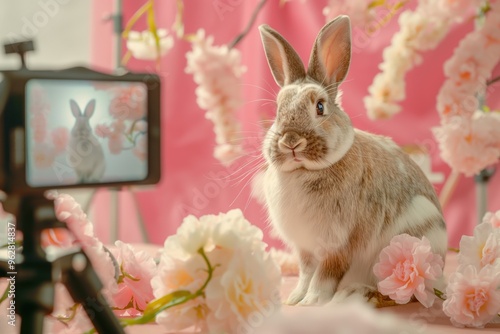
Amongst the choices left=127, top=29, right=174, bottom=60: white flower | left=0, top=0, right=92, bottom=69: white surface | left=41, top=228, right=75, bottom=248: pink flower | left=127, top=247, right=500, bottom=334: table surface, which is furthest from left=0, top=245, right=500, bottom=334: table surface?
left=0, top=0, right=92, bottom=69: white surface

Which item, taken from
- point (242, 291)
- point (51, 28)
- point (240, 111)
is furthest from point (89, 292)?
point (51, 28)

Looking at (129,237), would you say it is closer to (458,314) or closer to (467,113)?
(467,113)

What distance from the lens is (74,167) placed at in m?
0.60

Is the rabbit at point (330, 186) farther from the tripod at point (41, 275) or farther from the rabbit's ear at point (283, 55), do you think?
the tripod at point (41, 275)

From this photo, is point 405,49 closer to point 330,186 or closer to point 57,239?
point 330,186

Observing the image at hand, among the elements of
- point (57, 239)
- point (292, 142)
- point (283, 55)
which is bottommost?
point (57, 239)

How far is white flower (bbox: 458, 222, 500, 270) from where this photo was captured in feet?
2.81

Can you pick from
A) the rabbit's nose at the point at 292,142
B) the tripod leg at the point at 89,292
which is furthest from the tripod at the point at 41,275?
the rabbit's nose at the point at 292,142

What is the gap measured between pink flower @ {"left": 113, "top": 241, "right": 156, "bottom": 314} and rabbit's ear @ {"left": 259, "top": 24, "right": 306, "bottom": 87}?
296 mm

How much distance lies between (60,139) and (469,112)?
0.88 metres

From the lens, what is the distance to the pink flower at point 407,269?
857 mm

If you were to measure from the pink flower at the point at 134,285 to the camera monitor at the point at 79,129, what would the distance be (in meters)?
0.24

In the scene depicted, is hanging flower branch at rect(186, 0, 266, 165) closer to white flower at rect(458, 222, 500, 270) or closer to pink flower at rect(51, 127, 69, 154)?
white flower at rect(458, 222, 500, 270)

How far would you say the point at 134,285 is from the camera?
32.9 inches
